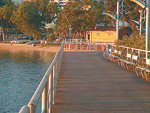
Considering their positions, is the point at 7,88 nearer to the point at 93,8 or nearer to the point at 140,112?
the point at 140,112

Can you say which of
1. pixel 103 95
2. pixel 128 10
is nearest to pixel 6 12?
pixel 128 10

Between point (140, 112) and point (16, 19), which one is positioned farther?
point (16, 19)

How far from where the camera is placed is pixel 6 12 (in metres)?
74.3

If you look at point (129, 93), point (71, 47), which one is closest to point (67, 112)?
point (129, 93)

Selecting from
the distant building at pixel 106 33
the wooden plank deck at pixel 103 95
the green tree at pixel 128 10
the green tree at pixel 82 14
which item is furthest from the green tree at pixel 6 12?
the wooden plank deck at pixel 103 95

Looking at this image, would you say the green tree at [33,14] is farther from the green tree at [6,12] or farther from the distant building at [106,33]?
the distant building at [106,33]

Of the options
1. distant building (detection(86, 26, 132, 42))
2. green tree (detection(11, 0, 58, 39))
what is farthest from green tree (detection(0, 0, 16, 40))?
distant building (detection(86, 26, 132, 42))

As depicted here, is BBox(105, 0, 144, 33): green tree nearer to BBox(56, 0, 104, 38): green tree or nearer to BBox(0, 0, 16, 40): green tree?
BBox(56, 0, 104, 38): green tree

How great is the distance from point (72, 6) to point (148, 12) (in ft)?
154

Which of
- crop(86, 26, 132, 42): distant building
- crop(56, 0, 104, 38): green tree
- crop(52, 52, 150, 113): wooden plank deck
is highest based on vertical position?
crop(56, 0, 104, 38): green tree

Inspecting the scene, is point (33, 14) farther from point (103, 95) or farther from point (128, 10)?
point (103, 95)

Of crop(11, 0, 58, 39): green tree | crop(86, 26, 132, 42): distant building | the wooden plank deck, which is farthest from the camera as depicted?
crop(11, 0, 58, 39): green tree

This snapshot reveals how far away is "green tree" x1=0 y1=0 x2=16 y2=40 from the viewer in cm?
7444

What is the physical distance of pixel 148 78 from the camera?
10.8 metres
